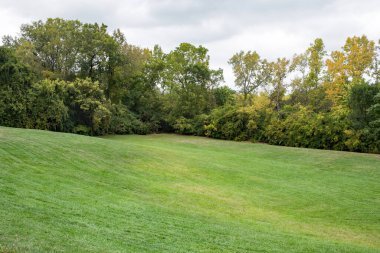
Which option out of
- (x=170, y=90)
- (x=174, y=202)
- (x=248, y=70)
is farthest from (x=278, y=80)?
(x=174, y=202)

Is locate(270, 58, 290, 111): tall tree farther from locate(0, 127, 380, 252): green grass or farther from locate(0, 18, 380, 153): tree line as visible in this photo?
locate(0, 127, 380, 252): green grass

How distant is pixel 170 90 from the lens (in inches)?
1724

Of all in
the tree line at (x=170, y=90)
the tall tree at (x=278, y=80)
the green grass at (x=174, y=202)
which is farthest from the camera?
the tall tree at (x=278, y=80)

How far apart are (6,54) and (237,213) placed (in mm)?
25587

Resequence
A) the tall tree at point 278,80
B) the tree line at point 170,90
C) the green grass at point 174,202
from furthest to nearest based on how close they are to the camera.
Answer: the tall tree at point 278,80 < the tree line at point 170,90 < the green grass at point 174,202

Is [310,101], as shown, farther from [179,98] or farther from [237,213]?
[237,213]

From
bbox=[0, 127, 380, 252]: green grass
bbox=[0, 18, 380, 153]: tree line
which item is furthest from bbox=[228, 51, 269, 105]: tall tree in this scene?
bbox=[0, 127, 380, 252]: green grass

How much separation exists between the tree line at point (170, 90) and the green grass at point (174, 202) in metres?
11.3

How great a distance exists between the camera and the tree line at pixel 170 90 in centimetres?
3027

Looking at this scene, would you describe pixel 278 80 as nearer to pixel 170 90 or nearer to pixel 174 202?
pixel 170 90

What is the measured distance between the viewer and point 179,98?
139 feet

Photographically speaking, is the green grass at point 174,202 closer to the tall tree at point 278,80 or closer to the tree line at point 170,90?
the tree line at point 170,90

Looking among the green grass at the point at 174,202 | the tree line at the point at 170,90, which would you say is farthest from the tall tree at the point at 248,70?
the green grass at the point at 174,202

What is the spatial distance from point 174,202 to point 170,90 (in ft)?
106
